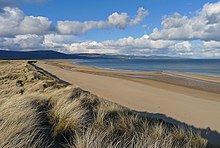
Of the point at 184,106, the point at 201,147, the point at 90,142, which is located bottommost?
the point at 184,106

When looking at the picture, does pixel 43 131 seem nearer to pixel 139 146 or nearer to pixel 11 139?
pixel 11 139

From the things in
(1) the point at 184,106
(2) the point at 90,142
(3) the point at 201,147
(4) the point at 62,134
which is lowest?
(1) the point at 184,106

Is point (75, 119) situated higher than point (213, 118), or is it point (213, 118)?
point (75, 119)

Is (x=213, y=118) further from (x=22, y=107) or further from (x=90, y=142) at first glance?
(x=90, y=142)

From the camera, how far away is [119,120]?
755 cm

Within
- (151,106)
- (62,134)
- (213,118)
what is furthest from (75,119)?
(151,106)

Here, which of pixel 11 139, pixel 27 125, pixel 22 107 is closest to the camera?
pixel 11 139

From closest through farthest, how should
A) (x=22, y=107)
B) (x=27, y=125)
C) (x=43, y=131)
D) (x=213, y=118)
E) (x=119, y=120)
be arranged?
(x=27, y=125), (x=43, y=131), (x=22, y=107), (x=119, y=120), (x=213, y=118)

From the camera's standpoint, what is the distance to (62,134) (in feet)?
19.6

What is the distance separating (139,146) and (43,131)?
2.14 meters

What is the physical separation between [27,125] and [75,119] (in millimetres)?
1287

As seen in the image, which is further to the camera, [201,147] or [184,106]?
[184,106]

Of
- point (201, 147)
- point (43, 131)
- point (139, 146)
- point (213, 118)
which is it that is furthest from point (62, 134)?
point (213, 118)

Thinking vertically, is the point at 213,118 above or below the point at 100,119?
below
